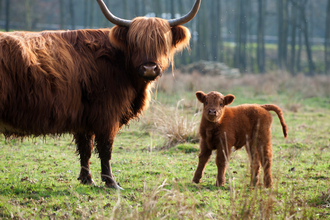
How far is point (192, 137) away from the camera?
672 cm

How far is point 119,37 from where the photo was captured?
393cm

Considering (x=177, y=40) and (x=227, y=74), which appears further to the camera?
(x=227, y=74)

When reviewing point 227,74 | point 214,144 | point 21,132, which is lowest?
point 227,74

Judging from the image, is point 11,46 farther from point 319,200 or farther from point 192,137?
point 192,137

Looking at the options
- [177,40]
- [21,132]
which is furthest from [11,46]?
[177,40]

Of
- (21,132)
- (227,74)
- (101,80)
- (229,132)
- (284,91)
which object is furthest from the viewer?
(227,74)

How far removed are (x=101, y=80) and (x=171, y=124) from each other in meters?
3.04

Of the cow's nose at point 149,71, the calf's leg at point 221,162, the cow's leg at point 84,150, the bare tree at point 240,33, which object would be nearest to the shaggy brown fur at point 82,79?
the cow's leg at point 84,150

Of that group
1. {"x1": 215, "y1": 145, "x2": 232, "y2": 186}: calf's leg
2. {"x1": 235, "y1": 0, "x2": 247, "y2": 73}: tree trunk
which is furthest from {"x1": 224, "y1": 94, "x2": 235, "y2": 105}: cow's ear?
{"x1": 235, "y1": 0, "x2": 247, "y2": 73}: tree trunk

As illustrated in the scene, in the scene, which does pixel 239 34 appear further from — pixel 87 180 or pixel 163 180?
pixel 87 180

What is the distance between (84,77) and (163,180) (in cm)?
171

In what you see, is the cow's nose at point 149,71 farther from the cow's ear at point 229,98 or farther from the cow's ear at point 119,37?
the cow's ear at point 229,98

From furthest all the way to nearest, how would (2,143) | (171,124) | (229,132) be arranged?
(171,124), (2,143), (229,132)

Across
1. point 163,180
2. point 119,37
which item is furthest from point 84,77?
point 163,180
